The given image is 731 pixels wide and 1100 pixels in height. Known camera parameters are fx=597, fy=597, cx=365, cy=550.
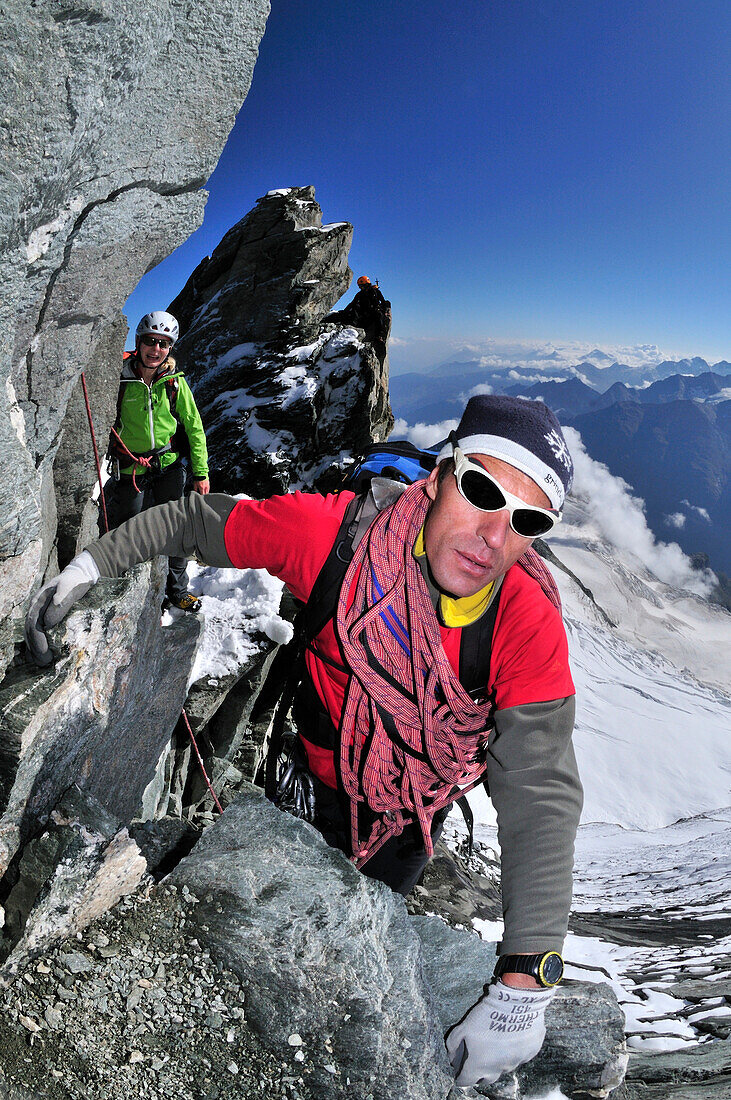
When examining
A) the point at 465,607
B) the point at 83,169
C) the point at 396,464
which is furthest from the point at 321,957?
the point at 83,169

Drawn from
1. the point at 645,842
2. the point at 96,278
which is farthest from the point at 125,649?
the point at 645,842

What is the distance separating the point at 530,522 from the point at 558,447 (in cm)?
40

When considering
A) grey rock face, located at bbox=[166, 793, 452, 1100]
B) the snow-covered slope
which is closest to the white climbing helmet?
grey rock face, located at bbox=[166, 793, 452, 1100]

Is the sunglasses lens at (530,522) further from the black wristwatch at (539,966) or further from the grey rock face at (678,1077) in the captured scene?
the grey rock face at (678,1077)

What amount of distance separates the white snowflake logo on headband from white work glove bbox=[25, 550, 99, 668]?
265 cm

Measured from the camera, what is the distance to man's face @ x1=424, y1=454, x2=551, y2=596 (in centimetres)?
299

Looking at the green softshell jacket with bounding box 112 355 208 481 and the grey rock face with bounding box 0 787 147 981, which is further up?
the green softshell jacket with bounding box 112 355 208 481

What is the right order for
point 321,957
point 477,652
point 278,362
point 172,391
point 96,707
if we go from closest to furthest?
1. point 321,957
2. point 477,652
3. point 96,707
4. point 172,391
5. point 278,362

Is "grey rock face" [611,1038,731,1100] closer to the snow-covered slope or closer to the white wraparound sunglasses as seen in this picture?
the white wraparound sunglasses

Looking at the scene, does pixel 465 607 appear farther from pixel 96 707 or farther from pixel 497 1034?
pixel 96 707

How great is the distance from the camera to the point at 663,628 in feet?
573

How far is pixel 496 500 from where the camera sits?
298 cm

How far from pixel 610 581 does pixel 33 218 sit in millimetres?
204159

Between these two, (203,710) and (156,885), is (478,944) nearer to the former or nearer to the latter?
(156,885)
